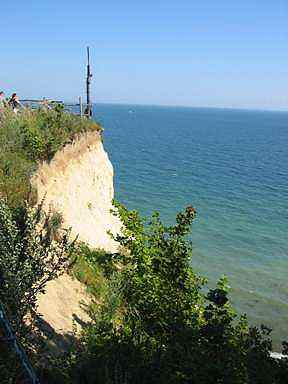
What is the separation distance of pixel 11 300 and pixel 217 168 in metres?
58.6

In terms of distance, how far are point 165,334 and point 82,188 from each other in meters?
12.0

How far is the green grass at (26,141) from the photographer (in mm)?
15406

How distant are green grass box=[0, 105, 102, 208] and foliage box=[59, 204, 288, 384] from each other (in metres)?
3.65

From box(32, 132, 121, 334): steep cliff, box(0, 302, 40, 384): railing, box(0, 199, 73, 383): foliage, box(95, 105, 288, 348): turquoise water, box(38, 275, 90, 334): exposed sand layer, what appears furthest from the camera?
box(95, 105, 288, 348): turquoise water

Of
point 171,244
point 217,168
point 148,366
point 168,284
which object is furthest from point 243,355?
point 217,168

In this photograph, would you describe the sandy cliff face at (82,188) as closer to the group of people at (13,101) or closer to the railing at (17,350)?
the group of people at (13,101)

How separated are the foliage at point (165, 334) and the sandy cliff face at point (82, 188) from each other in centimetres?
512

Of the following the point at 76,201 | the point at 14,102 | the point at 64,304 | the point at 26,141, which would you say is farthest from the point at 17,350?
the point at 14,102

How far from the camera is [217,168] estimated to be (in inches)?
2603

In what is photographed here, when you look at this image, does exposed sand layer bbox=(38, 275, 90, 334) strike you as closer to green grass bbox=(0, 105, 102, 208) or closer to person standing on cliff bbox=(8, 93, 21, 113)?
green grass bbox=(0, 105, 102, 208)

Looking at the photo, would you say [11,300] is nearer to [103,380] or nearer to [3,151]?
[103,380]

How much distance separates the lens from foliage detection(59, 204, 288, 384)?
8.47 meters

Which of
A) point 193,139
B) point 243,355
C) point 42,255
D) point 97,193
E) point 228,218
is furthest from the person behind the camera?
point 193,139

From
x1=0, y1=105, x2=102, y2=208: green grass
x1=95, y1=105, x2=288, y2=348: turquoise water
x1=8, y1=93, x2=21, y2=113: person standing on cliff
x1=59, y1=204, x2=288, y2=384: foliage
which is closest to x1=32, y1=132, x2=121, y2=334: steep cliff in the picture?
x1=0, y1=105, x2=102, y2=208: green grass
